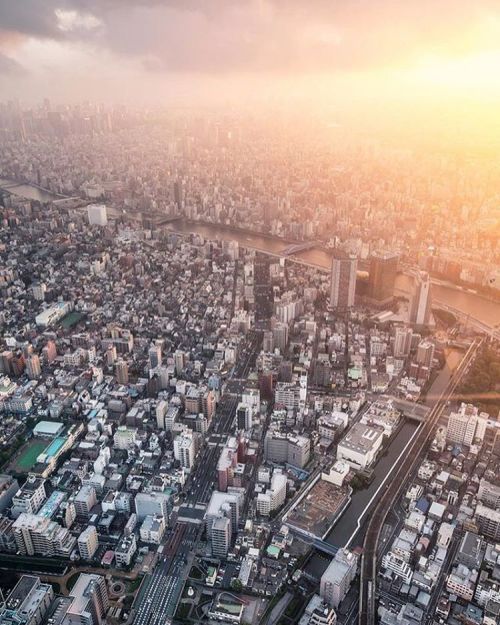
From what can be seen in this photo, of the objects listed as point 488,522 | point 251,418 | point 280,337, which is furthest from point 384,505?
point 280,337

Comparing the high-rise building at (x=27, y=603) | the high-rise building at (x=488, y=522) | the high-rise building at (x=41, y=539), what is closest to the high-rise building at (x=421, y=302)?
the high-rise building at (x=488, y=522)

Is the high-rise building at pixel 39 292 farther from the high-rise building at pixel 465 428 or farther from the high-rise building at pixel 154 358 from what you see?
the high-rise building at pixel 465 428

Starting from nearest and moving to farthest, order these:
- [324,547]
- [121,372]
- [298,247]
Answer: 1. [324,547]
2. [121,372]
3. [298,247]

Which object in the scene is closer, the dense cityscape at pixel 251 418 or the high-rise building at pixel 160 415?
the dense cityscape at pixel 251 418

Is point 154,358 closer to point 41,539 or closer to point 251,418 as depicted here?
point 251,418

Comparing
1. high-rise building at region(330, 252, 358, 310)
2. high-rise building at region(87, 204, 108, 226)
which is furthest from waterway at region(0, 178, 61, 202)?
high-rise building at region(330, 252, 358, 310)

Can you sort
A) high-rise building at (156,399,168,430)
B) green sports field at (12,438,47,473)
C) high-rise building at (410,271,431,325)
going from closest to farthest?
green sports field at (12,438,47,473)
high-rise building at (156,399,168,430)
high-rise building at (410,271,431,325)

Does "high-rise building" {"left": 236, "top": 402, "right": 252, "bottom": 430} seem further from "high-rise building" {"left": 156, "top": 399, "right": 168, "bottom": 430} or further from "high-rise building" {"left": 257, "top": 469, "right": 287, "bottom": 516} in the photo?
"high-rise building" {"left": 257, "top": 469, "right": 287, "bottom": 516}
